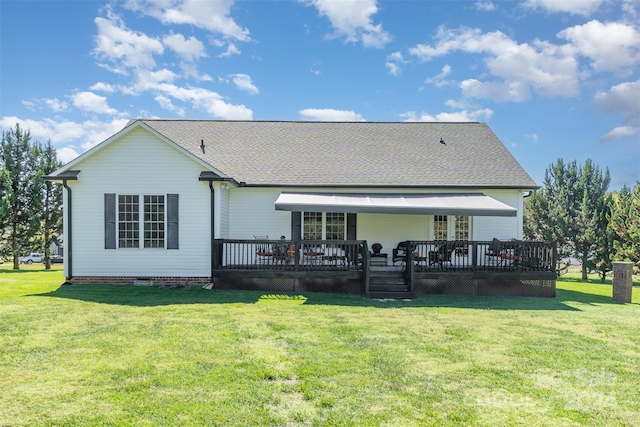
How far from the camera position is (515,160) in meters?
19.2

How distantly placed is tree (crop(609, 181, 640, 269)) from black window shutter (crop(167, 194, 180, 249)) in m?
29.3

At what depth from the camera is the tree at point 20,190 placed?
2995cm

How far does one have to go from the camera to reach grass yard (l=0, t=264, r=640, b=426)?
4.82m

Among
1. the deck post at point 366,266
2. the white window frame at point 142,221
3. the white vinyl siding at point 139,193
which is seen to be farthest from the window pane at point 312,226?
the white window frame at point 142,221

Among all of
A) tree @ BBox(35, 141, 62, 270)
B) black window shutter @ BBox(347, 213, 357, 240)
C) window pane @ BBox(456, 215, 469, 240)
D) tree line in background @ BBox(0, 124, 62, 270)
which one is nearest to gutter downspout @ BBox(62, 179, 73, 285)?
black window shutter @ BBox(347, 213, 357, 240)

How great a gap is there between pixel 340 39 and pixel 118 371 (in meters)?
20.9

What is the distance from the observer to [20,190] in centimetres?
3002

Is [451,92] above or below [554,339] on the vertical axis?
above

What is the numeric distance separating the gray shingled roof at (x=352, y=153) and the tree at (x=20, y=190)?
1504 centimetres

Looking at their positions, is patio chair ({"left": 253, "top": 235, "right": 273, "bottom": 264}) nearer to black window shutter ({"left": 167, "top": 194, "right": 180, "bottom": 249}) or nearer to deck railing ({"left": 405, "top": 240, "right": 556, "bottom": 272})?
black window shutter ({"left": 167, "top": 194, "right": 180, "bottom": 249})

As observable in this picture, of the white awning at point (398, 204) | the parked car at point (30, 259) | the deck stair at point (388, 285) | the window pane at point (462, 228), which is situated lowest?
the parked car at point (30, 259)

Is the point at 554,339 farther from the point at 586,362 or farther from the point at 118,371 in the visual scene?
the point at 118,371

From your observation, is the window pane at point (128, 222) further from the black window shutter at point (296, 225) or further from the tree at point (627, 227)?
the tree at point (627, 227)

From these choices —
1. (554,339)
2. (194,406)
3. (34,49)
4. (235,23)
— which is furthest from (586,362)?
(34,49)
